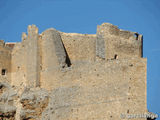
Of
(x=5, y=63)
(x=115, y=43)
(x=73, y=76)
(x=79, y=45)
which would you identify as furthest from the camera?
(x=5, y=63)

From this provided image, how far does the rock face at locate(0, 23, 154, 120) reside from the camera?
40250 mm

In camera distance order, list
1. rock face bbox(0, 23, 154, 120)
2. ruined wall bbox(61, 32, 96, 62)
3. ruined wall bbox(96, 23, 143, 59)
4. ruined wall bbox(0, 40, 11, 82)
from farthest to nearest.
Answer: ruined wall bbox(0, 40, 11, 82), ruined wall bbox(61, 32, 96, 62), ruined wall bbox(96, 23, 143, 59), rock face bbox(0, 23, 154, 120)

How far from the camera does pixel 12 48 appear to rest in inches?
1977

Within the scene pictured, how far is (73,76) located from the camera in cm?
4412

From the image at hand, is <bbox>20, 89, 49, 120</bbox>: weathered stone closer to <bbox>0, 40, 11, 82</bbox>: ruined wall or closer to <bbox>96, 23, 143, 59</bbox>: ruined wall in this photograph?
<bbox>0, 40, 11, 82</bbox>: ruined wall

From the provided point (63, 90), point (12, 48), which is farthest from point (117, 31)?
point (12, 48)

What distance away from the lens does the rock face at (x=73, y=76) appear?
40.2m

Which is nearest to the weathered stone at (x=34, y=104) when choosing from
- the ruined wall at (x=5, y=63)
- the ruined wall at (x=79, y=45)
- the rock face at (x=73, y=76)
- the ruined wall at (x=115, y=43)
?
the rock face at (x=73, y=76)

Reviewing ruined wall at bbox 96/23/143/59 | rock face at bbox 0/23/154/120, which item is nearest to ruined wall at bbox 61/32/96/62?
rock face at bbox 0/23/154/120

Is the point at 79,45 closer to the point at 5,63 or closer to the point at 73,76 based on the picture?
the point at 73,76

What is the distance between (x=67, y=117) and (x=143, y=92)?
648cm

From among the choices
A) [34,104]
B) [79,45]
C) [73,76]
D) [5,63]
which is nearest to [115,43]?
[79,45]

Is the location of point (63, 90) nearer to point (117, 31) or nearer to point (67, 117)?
point (67, 117)

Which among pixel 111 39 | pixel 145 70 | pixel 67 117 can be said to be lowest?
pixel 67 117
